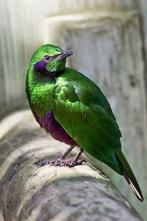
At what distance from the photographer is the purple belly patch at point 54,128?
3.22 metres

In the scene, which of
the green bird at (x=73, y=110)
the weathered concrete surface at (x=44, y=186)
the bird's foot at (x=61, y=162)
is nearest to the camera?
the weathered concrete surface at (x=44, y=186)

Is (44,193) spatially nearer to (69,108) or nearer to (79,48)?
(69,108)

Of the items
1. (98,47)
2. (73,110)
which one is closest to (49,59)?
(73,110)

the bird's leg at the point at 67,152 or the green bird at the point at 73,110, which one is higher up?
the green bird at the point at 73,110

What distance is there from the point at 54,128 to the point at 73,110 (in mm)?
95

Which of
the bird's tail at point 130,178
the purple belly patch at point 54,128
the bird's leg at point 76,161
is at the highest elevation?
the purple belly patch at point 54,128

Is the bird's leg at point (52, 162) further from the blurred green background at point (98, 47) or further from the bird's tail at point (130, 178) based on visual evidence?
the blurred green background at point (98, 47)

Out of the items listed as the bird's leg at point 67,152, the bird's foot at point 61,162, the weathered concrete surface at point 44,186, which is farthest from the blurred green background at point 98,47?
the bird's foot at point 61,162

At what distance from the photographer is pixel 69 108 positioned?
3211mm

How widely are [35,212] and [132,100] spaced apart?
144 cm

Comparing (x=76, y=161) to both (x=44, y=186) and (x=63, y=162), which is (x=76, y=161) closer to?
(x=63, y=162)

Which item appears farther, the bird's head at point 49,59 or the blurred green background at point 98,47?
the blurred green background at point 98,47

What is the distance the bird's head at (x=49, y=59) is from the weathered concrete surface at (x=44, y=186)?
1.00 feet

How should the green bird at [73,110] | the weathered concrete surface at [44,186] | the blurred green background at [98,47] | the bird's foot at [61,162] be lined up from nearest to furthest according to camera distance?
the weathered concrete surface at [44,186]
the bird's foot at [61,162]
the green bird at [73,110]
the blurred green background at [98,47]
